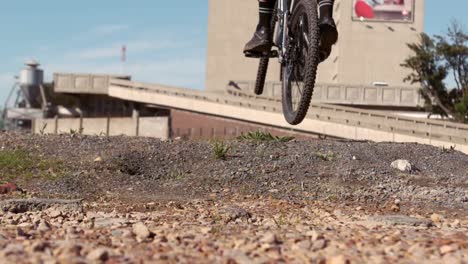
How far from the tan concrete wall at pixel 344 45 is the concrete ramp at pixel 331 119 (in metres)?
22.9

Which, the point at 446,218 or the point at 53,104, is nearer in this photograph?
the point at 446,218

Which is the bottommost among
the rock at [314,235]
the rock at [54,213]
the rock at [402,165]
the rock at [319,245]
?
the rock at [54,213]

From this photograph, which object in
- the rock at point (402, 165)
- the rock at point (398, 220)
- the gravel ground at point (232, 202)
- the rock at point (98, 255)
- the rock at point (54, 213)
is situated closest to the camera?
the rock at point (98, 255)

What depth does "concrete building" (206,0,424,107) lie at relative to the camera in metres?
72.3

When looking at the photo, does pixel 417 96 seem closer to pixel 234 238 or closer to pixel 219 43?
pixel 219 43

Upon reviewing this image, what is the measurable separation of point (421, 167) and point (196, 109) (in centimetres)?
3613

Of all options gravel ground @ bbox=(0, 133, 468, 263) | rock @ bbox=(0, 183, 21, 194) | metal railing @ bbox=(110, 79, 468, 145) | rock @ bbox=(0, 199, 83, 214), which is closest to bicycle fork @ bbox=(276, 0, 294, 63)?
gravel ground @ bbox=(0, 133, 468, 263)

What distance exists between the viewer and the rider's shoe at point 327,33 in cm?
704

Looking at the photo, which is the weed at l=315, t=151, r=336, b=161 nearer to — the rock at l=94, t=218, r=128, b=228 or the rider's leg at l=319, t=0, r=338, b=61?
the rider's leg at l=319, t=0, r=338, b=61

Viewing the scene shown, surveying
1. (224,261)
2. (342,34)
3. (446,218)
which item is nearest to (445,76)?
(342,34)

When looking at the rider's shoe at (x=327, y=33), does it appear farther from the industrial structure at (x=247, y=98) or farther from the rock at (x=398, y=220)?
the industrial structure at (x=247, y=98)

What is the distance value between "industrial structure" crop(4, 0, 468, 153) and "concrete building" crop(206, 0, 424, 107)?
99 mm

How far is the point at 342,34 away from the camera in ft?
242

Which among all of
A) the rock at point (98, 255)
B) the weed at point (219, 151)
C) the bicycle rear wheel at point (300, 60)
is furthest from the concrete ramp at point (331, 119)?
the rock at point (98, 255)
